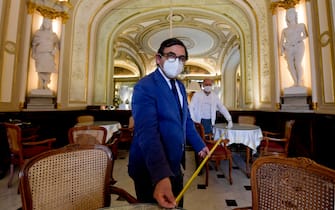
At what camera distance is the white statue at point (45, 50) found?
3836 mm

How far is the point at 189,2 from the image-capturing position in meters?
5.92

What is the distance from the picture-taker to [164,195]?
698 millimetres

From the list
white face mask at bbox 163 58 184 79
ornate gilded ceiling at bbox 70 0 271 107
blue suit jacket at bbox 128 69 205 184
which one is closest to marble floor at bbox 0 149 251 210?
blue suit jacket at bbox 128 69 205 184

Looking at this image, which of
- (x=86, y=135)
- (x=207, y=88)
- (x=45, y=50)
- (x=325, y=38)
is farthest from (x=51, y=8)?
(x=325, y=38)

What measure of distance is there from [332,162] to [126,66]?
13.9 metres

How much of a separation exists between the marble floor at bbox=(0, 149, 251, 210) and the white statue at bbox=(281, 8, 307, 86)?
2.19 meters

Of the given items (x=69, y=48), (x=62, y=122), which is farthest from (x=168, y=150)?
(x=69, y=48)

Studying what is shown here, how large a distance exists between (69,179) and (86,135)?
47.9 inches

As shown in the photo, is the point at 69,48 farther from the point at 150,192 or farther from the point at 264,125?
the point at 264,125

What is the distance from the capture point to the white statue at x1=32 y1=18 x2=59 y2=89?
384cm

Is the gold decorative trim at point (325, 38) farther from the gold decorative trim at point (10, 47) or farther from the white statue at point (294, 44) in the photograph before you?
the gold decorative trim at point (10, 47)

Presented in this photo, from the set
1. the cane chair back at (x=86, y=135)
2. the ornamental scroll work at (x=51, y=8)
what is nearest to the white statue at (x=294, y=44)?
the cane chair back at (x=86, y=135)

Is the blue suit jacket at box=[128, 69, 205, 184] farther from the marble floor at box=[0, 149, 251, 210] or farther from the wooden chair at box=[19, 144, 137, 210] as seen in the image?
the marble floor at box=[0, 149, 251, 210]

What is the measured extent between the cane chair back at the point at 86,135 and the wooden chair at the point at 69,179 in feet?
3.60
